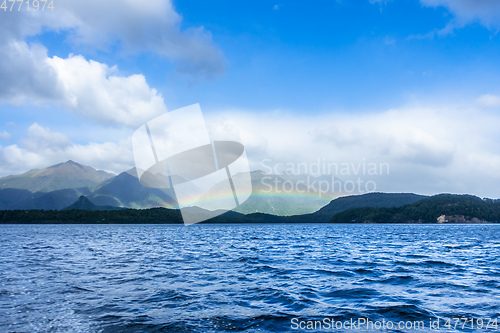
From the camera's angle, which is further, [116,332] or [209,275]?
[209,275]

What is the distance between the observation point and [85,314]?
13156 mm

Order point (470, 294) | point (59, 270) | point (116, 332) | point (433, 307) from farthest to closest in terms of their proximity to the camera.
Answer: point (59, 270) < point (470, 294) < point (433, 307) < point (116, 332)

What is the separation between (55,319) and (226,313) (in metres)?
6.26

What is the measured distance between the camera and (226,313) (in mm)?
13344

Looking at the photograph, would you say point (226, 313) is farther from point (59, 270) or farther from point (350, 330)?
point (59, 270)

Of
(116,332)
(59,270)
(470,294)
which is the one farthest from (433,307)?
(59,270)

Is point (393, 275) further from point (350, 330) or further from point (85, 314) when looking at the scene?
point (85, 314)

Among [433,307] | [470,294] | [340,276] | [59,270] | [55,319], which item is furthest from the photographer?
[59,270]

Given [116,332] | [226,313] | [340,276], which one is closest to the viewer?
[116,332]

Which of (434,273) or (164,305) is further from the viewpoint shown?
(434,273)

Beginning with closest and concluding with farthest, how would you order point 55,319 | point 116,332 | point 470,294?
1. point 116,332
2. point 55,319
3. point 470,294

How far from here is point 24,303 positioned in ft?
47.4

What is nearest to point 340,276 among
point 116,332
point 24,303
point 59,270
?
point 116,332

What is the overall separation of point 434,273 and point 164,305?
18.2 m
